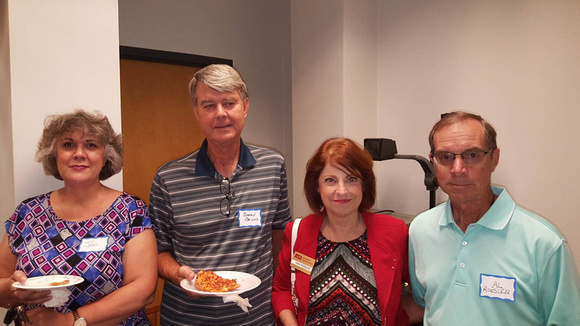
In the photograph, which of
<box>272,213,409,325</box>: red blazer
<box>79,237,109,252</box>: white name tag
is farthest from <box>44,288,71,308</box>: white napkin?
<box>272,213,409,325</box>: red blazer

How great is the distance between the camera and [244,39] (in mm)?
4121

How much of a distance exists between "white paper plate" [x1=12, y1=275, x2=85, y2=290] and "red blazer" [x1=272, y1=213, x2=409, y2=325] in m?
0.77

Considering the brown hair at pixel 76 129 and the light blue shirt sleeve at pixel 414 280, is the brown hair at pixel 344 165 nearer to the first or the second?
the light blue shirt sleeve at pixel 414 280

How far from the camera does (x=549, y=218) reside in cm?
241

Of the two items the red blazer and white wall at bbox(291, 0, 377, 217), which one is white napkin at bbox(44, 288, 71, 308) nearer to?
the red blazer

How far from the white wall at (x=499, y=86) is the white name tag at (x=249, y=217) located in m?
1.79

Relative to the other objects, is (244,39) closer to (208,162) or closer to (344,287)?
(208,162)

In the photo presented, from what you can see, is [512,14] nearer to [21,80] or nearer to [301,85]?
[301,85]

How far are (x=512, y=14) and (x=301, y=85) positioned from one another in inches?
70.3

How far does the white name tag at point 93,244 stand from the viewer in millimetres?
1486

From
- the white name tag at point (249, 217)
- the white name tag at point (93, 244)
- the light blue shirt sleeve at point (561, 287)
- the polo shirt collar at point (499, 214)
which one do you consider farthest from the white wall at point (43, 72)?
the light blue shirt sleeve at point (561, 287)

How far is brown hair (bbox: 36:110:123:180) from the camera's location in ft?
5.09

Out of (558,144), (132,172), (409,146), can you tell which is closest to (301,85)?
(409,146)

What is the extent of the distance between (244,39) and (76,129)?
9.32 feet
